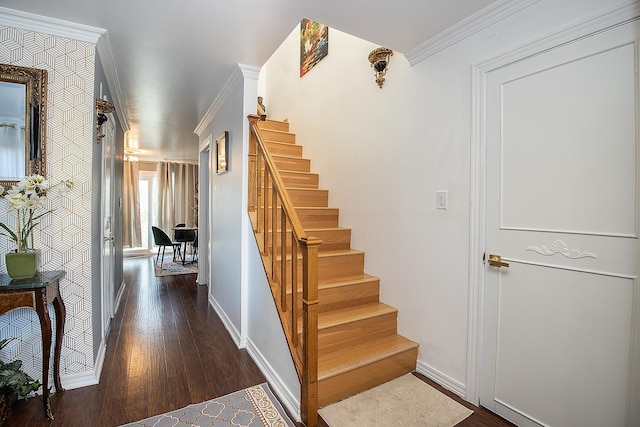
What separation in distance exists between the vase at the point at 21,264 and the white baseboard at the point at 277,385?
152 cm

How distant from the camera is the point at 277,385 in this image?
79.9 inches

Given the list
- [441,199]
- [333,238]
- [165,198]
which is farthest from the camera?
[165,198]

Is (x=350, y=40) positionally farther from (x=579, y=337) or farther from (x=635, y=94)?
(x=579, y=337)

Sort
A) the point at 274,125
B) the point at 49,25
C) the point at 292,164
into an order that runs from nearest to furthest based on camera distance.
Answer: the point at 49,25
the point at 292,164
the point at 274,125

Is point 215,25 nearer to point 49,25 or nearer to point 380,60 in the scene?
point 49,25

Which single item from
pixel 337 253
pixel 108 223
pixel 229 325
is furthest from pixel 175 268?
pixel 337 253

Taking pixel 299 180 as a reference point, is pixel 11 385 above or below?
below

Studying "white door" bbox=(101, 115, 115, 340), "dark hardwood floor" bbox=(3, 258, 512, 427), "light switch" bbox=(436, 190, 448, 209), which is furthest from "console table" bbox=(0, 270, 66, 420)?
"light switch" bbox=(436, 190, 448, 209)

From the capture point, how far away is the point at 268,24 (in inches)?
79.4

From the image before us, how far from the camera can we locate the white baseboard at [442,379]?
1917 millimetres

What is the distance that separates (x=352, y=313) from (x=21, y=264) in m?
2.05

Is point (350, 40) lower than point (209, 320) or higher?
higher

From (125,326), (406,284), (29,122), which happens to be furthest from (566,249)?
(125,326)

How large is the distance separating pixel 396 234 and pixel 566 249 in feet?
3.60
